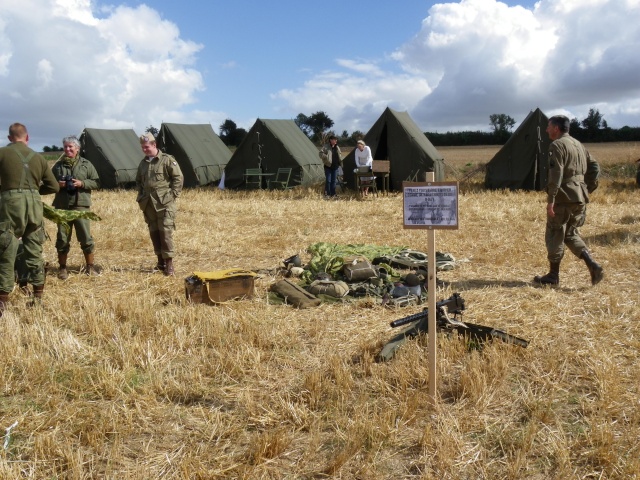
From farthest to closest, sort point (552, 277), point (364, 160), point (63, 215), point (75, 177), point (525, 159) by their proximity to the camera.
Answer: point (525, 159), point (364, 160), point (75, 177), point (63, 215), point (552, 277)

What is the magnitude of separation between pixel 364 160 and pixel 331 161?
84cm

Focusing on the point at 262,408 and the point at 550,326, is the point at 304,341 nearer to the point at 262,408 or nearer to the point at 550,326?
the point at 262,408

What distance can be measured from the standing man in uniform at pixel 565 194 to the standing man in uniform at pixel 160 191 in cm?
400

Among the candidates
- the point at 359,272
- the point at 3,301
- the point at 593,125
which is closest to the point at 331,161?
the point at 359,272

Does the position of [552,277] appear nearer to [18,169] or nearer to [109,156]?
[18,169]

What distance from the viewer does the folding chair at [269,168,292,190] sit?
16594 millimetres

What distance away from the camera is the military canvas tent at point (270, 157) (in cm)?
1680

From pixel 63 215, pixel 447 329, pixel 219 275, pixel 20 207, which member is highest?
pixel 20 207

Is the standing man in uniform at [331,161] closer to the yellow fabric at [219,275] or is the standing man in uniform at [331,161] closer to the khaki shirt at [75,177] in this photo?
the khaki shirt at [75,177]

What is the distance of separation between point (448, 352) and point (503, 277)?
270 cm

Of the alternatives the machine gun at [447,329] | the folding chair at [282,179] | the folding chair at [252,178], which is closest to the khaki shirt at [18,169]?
the machine gun at [447,329]

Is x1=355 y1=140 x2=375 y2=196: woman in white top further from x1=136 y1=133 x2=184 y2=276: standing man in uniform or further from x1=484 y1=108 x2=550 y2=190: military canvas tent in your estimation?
x1=136 y1=133 x2=184 y2=276: standing man in uniform

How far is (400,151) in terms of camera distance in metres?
15.6

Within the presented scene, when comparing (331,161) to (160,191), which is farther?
(331,161)
